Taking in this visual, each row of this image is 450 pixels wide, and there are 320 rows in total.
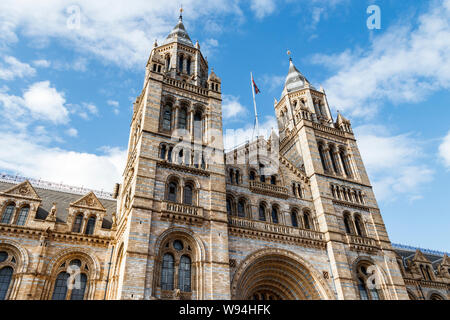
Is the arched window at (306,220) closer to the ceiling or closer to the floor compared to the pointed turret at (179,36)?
closer to the floor

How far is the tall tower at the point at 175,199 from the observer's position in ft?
66.7

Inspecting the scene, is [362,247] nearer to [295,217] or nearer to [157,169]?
[295,217]

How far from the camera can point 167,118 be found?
92.1 ft

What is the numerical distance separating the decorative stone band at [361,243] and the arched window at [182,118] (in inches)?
641

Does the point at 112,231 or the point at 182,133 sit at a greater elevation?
the point at 182,133

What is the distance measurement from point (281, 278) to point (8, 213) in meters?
20.5

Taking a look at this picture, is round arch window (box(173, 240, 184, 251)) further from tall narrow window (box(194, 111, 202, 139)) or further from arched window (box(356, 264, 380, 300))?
arched window (box(356, 264, 380, 300))

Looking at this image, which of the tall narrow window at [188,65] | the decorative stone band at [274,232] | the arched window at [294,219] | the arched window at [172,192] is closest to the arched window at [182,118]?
the arched window at [172,192]

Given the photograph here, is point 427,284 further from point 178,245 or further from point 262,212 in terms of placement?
point 178,245

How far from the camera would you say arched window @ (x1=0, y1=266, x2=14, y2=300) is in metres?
21.6

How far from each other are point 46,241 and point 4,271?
2.94 m

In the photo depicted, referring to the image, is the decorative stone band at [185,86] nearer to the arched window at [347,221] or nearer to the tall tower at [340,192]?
the tall tower at [340,192]
